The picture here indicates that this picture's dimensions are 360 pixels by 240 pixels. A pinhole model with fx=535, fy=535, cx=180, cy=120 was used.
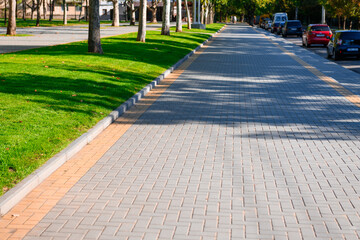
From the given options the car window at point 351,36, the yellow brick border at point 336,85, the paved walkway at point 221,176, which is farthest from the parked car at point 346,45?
the paved walkway at point 221,176

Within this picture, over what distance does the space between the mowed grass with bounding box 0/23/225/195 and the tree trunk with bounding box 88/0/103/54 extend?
697mm

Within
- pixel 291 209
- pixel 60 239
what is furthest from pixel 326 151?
pixel 60 239

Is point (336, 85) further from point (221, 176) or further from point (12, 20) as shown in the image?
point (12, 20)

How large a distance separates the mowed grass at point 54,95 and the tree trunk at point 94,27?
0.70 m

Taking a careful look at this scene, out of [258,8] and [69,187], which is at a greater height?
[258,8]

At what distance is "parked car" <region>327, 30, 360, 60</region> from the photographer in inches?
1001

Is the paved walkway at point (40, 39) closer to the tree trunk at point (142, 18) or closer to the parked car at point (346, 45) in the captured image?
the tree trunk at point (142, 18)

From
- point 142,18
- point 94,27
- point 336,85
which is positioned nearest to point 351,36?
point 142,18

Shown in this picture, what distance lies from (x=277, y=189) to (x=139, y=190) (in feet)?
5.26

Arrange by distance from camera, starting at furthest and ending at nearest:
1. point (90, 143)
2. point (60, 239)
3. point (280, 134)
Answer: point (280, 134)
point (90, 143)
point (60, 239)

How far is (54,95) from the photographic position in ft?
37.2

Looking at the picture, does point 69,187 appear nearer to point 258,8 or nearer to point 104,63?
point 104,63

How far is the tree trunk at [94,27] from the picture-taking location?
826 inches

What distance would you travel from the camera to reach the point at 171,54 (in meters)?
24.4
